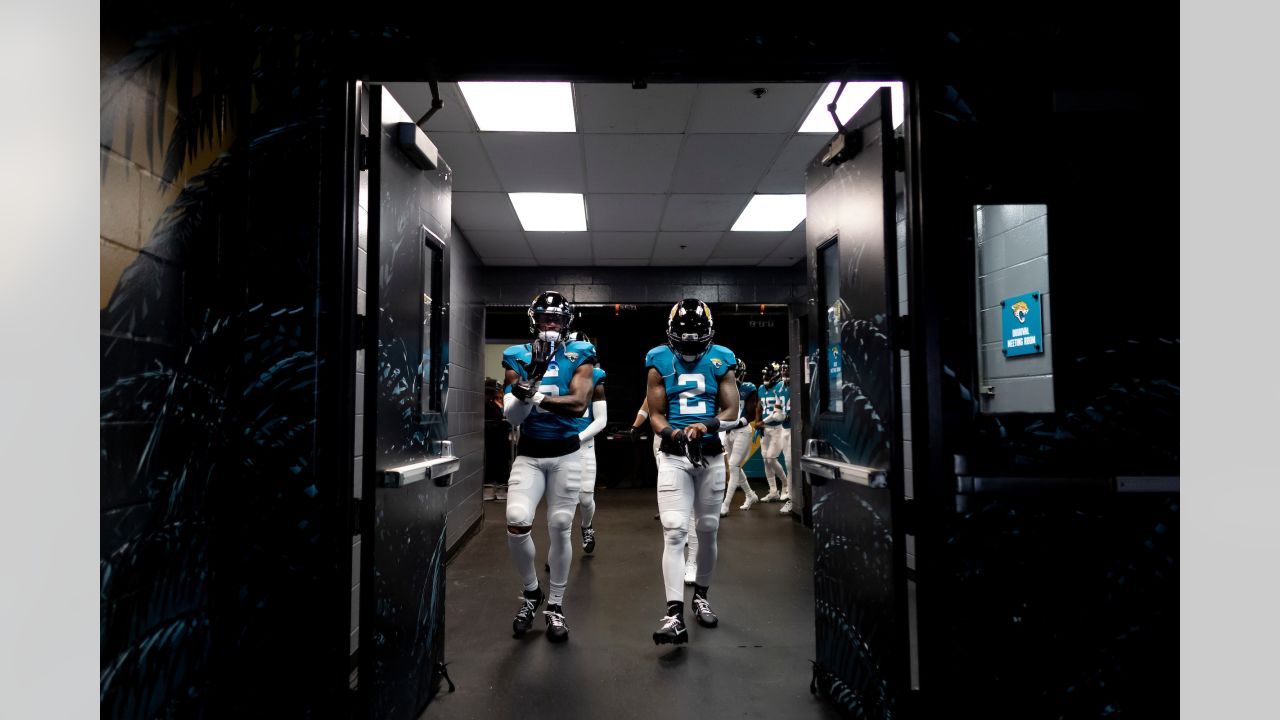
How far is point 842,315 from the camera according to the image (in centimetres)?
259

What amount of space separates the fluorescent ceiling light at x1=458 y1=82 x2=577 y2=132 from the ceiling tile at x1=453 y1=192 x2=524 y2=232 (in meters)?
1.40

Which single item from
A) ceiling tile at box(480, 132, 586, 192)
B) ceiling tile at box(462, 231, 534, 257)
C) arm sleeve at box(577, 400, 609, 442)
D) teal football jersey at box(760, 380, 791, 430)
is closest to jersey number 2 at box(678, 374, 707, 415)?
arm sleeve at box(577, 400, 609, 442)

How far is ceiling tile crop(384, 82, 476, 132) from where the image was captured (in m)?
3.76

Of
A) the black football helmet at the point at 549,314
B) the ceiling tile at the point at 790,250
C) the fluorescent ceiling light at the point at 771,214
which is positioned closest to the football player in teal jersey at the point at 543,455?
the black football helmet at the point at 549,314

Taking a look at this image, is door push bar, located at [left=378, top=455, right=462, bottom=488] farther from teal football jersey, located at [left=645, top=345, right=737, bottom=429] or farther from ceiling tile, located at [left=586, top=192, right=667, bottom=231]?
ceiling tile, located at [left=586, top=192, right=667, bottom=231]

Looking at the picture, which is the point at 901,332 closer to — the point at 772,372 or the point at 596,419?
the point at 596,419

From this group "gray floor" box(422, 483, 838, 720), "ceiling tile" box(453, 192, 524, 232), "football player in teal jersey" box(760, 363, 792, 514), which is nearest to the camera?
"gray floor" box(422, 483, 838, 720)

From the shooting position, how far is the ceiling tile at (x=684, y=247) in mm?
6895

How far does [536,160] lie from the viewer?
15.9 ft

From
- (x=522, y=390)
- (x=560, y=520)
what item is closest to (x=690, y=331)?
(x=522, y=390)

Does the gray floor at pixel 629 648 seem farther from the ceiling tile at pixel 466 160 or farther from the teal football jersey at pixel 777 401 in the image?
the ceiling tile at pixel 466 160

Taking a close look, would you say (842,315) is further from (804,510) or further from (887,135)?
(804,510)

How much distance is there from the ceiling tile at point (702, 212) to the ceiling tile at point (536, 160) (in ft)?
3.12
